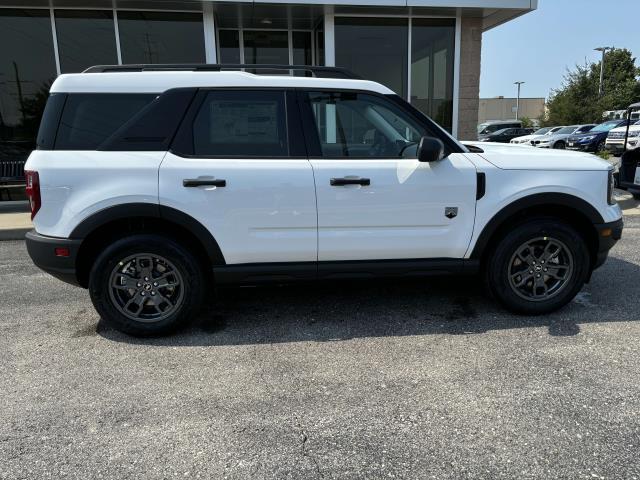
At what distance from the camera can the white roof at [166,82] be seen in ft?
11.5

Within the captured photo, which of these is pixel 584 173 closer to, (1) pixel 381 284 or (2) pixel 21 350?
(1) pixel 381 284

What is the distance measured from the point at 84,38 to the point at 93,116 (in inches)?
291

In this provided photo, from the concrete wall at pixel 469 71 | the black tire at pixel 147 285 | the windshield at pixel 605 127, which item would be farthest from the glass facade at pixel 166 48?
the windshield at pixel 605 127

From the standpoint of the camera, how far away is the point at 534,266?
13.0ft

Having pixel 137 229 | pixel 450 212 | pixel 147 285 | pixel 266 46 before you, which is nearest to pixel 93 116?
pixel 137 229

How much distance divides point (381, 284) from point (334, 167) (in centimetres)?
165

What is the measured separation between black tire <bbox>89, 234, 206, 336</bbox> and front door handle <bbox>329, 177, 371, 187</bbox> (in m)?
1.18

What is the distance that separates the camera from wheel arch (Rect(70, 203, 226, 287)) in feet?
11.4

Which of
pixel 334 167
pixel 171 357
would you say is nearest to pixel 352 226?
pixel 334 167

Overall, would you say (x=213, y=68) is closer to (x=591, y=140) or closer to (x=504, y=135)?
(x=591, y=140)

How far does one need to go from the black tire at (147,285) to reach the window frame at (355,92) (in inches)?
48.3

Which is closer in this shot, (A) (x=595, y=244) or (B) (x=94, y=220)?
(B) (x=94, y=220)

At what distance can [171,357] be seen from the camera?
346cm

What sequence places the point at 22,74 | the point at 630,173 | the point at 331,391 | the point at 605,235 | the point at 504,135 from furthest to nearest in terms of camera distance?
1. the point at 504,135
2. the point at 22,74
3. the point at 630,173
4. the point at 605,235
5. the point at 331,391
